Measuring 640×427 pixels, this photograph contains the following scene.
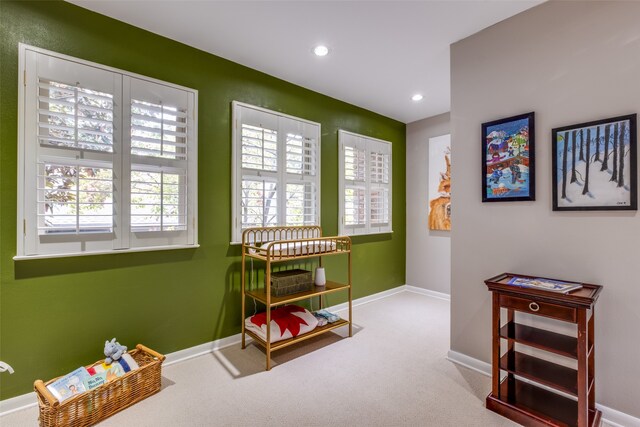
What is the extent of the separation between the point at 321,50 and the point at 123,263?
227 cm

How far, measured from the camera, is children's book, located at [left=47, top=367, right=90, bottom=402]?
5.55 ft

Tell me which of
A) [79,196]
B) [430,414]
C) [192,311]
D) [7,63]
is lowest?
[430,414]

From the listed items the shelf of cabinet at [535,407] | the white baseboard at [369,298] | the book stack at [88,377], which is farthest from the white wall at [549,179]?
the book stack at [88,377]

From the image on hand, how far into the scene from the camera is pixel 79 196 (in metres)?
1.98

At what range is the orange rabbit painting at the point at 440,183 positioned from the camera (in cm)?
407

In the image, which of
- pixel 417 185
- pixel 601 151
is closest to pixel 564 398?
pixel 601 151

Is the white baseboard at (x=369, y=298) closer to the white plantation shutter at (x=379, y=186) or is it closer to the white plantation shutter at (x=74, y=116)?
the white plantation shutter at (x=379, y=186)

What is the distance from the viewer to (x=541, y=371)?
5.98 feet

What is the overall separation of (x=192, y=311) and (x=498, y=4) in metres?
3.18

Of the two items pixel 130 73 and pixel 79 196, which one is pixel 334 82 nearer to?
pixel 130 73

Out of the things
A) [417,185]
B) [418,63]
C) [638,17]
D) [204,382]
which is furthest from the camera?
[417,185]

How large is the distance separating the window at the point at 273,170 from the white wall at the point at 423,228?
1.81 metres

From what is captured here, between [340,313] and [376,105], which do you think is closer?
[340,313]

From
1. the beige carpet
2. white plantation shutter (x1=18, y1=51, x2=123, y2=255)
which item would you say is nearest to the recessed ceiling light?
white plantation shutter (x1=18, y1=51, x2=123, y2=255)
